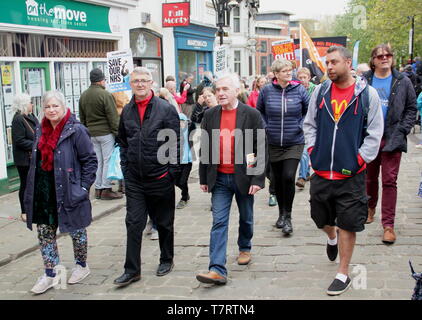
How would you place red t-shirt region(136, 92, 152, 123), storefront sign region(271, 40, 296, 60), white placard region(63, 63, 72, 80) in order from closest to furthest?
red t-shirt region(136, 92, 152, 123), white placard region(63, 63, 72, 80), storefront sign region(271, 40, 296, 60)

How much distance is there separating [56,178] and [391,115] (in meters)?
3.64

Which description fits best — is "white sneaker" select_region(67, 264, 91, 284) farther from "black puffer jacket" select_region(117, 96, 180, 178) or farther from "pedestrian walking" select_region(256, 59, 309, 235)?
"pedestrian walking" select_region(256, 59, 309, 235)

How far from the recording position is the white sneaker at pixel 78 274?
515cm

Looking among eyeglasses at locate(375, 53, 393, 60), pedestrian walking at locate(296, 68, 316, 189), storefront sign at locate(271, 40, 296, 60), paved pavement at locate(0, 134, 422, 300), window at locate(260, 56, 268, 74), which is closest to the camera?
paved pavement at locate(0, 134, 422, 300)

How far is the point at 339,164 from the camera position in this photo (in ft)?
14.8

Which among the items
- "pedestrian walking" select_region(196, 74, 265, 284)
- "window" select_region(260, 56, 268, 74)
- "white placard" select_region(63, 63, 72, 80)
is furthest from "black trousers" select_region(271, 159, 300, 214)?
"window" select_region(260, 56, 268, 74)

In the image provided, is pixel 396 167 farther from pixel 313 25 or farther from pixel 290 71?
pixel 313 25

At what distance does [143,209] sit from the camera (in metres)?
5.09

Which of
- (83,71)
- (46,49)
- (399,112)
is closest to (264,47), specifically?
(83,71)

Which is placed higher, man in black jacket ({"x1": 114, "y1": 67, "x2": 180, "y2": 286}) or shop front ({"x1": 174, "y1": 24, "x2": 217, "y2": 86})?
shop front ({"x1": 174, "y1": 24, "x2": 217, "y2": 86})

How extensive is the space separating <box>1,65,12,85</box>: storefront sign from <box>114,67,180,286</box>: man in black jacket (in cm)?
522

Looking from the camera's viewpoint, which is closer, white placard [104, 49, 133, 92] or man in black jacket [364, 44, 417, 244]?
man in black jacket [364, 44, 417, 244]

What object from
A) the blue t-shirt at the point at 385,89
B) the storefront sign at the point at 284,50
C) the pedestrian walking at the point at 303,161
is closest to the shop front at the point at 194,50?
the storefront sign at the point at 284,50

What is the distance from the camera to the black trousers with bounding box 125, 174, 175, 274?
4988 millimetres
